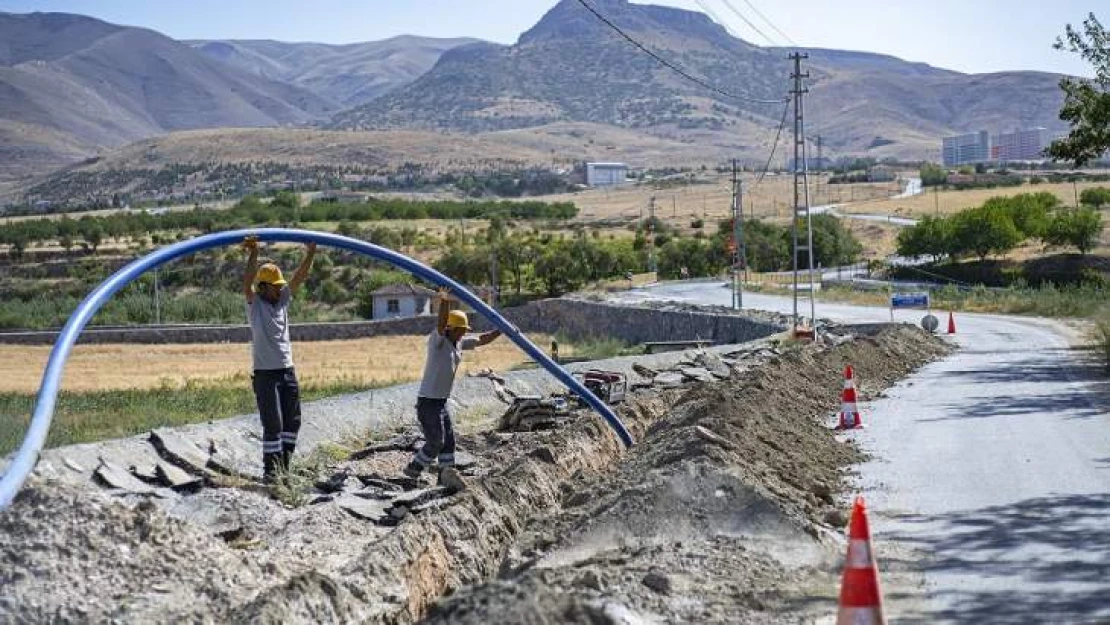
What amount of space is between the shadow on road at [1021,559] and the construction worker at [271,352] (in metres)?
5.42

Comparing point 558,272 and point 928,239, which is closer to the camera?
point 928,239

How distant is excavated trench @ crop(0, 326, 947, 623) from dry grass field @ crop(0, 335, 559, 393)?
23.3 meters

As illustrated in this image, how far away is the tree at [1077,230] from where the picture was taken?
7669cm

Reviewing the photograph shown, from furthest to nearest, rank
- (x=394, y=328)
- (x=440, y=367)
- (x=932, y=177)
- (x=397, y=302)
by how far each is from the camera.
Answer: (x=932, y=177) < (x=397, y=302) < (x=394, y=328) < (x=440, y=367)

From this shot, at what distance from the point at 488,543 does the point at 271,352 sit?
2.85 m

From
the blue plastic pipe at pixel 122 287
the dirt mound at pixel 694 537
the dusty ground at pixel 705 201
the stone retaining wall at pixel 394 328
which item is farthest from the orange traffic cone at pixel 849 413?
the dusty ground at pixel 705 201

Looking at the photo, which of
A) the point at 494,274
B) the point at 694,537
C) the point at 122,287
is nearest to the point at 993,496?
the point at 694,537

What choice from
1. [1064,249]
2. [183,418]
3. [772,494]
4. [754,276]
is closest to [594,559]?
[772,494]

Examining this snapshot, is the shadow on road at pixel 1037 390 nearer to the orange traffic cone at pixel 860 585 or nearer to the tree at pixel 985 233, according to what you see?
the orange traffic cone at pixel 860 585

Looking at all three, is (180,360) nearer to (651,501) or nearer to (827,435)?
(827,435)

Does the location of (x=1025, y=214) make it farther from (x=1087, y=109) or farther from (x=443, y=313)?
(x=443, y=313)

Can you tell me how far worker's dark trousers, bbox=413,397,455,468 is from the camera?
15.2 m

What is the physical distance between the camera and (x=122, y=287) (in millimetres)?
13836

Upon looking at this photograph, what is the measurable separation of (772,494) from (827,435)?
6.49m
